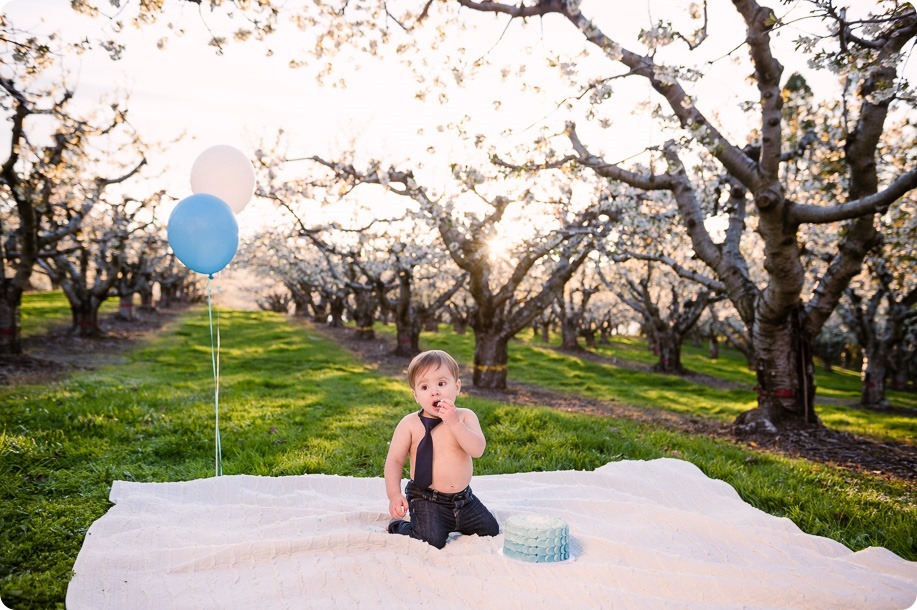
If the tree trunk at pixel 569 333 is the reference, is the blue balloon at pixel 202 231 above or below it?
above

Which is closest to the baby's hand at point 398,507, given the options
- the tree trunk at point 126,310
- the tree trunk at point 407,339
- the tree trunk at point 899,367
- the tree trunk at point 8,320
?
the tree trunk at point 8,320

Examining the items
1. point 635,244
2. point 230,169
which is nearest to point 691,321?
point 635,244

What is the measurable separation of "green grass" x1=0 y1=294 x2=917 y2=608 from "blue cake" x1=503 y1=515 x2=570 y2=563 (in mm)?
1656

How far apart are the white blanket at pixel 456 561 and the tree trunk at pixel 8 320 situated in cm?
1087

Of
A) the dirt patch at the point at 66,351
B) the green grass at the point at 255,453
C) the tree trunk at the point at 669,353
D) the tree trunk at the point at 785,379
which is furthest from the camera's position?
the tree trunk at the point at 669,353

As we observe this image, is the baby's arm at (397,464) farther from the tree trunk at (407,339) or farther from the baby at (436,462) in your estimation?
the tree trunk at (407,339)

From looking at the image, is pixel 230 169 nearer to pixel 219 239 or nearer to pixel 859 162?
pixel 219 239

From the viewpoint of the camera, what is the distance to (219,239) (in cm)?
554

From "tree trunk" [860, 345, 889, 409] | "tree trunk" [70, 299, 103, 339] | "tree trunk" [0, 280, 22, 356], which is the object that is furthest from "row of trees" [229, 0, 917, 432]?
"tree trunk" [70, 299, 103, 339]

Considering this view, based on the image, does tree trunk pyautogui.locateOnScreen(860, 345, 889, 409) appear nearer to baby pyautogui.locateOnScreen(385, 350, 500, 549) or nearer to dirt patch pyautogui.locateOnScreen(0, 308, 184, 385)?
baby pyautogui.locateOnScreen(385, 350, 500, 549)

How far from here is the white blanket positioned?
3.41m

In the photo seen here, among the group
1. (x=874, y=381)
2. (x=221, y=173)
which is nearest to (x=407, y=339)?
(x=874, y=381)

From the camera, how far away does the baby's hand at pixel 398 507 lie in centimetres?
418

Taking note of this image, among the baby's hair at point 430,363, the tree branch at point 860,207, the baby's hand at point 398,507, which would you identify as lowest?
the baby's hand at point 398,507
